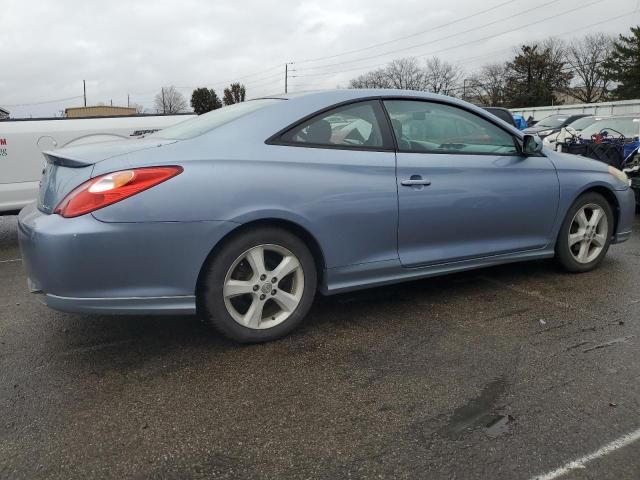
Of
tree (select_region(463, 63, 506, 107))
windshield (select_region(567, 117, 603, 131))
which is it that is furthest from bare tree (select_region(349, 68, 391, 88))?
windshield (select_region(567, 117, 603, 131))

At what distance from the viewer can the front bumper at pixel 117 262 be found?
9.05 feet

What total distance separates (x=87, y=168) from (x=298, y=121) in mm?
1224

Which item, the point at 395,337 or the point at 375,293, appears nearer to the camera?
the point at 395,337

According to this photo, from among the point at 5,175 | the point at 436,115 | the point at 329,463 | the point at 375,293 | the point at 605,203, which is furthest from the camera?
the point at 5,175

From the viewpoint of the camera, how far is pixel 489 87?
237ft

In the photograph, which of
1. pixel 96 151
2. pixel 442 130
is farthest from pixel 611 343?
pixel 96 151

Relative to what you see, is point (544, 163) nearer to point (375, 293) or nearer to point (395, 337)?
point (375, 293)

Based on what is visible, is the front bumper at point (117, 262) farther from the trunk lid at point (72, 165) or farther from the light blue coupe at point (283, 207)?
the trunk lid at point (72, 165)

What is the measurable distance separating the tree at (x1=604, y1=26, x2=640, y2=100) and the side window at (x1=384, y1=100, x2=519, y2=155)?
2233 inches

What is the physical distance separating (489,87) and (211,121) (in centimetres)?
7475

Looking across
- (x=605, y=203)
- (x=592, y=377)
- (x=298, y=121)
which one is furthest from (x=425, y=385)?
(x=605, y=203)

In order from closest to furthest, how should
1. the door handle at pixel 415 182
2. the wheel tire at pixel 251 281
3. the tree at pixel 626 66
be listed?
the wheel tire at pixel 251 281 < the door handle at pixel 415 182 < the tree at pixel 626 66

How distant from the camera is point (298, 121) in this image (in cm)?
335

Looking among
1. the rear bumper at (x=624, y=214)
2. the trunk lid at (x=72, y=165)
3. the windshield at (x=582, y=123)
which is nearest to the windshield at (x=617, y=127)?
the windshield at (x=582, y=123)
